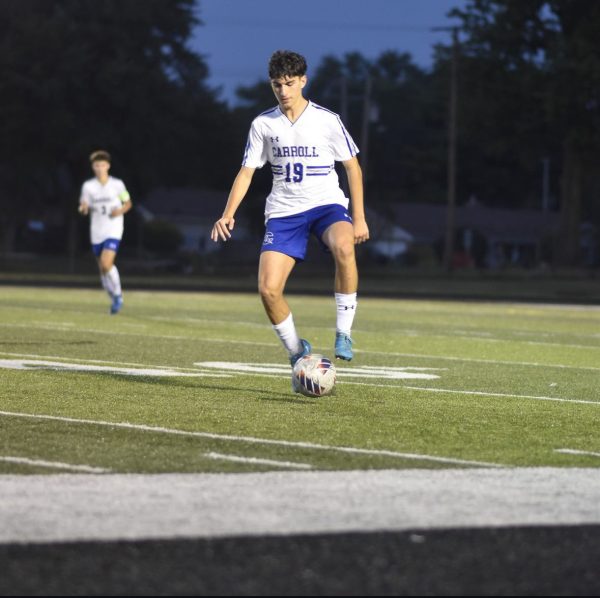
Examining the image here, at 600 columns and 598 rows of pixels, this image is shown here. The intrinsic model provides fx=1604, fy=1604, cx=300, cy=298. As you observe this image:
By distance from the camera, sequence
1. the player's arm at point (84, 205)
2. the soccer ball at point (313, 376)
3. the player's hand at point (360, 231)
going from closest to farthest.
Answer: the soccer ball at point (313, 376), the player's hand at point (360, 231), the player's arm at point (84, 205)

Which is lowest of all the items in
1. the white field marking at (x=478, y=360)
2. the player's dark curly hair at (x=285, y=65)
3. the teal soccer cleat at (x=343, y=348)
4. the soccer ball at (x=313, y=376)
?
the white field marking at (x=478, y=360)

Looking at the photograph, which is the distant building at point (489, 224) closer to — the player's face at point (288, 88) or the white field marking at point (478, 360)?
the white field marking at point (478, 360)

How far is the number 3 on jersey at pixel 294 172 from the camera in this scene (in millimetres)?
11430

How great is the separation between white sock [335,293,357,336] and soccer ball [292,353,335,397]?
693mm

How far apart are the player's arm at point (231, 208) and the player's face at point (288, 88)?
0.57m

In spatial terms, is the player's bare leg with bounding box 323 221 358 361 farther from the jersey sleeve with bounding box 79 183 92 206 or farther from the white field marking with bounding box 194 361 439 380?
the jersey sleeve with bounding box 79 183 92 206

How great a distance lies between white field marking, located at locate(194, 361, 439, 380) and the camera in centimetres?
1327

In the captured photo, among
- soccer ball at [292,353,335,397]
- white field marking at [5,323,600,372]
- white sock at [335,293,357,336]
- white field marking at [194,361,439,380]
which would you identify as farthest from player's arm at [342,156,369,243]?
white field marking at [5,323,600,372]

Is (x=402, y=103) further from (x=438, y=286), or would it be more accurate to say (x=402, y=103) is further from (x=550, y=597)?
(x=550, y=597)

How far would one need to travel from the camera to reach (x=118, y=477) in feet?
23.2

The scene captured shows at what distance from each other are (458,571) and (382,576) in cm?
27

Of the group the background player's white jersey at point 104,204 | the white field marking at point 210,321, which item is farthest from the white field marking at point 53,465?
the background player's white jersey at point 104,204

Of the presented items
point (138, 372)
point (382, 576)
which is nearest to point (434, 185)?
point (138, 372)

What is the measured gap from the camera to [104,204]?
2372cm
